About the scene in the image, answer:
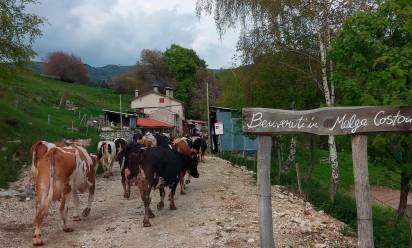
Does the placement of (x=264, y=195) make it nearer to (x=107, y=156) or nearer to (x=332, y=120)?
(x=332, y=120)

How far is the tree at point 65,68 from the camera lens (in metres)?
102

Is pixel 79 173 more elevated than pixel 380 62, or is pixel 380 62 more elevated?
pixel 380 62

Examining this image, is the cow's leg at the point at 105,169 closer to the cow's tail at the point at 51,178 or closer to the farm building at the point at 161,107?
the cow's tail at the point at 51,178

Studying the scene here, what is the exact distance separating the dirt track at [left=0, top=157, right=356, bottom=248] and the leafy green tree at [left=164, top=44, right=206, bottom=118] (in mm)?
68963

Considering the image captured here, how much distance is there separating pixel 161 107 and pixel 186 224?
60297 millimetres

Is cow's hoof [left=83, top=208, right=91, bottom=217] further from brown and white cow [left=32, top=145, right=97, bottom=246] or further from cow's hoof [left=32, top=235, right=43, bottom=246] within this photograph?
cow's hoof [left=32, top=235, right=43, bottom=246]

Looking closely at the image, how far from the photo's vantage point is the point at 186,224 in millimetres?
10906

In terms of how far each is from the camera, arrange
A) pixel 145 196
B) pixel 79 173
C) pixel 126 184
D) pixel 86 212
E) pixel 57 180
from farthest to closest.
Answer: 1. pixel 126 184
2. pixel 86 212
3. pixel 79 173
4. pixel 145 196
5. pixel 57 180

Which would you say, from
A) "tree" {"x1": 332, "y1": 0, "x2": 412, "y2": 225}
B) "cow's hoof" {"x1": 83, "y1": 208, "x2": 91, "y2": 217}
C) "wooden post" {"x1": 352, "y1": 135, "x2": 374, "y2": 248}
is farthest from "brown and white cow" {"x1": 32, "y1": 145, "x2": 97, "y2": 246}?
"tree" {"x1": 332, "y1": 0, "x2": 412, "y2": 225}

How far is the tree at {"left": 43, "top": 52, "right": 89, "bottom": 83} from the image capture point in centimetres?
10238

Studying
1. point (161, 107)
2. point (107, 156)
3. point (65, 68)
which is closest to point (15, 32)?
point (107, 156)

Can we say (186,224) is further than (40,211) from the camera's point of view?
Yes

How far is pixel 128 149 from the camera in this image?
14.0m

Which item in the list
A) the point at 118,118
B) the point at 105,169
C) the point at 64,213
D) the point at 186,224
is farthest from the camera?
the point at 118,118
